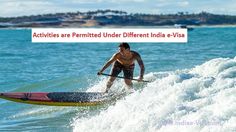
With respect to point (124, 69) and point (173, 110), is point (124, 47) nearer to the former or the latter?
point (124, 69)

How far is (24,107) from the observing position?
53.1ft

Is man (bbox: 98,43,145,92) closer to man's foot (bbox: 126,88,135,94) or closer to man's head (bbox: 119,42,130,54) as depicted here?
man's head (bbox: 119,42,130,54)

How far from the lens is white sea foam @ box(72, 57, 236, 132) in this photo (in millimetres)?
9969

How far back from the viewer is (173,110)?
1090 cm

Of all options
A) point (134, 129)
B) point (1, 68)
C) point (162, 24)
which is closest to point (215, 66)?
point (134, 129)

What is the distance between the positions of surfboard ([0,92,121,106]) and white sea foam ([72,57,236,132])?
1115 millimetres

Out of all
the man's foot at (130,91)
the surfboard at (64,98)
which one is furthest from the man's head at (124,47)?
the surfboard at (64,98)

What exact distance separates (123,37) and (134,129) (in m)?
11.6

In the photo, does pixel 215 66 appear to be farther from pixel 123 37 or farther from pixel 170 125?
pixel 170 125

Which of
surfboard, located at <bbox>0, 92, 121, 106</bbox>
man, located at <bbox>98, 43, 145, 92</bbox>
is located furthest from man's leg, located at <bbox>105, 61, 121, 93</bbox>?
surfboard, located at <bbox>0, 92, 121, 106</bbox>

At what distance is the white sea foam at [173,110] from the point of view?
997 cm

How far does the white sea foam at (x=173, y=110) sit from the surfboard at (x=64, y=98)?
1.12 metres

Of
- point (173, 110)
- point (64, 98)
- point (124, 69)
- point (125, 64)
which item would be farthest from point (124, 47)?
point (173, 110)

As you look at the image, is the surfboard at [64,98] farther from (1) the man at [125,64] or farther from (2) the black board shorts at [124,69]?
(2) the black board shorts at [124,69]
